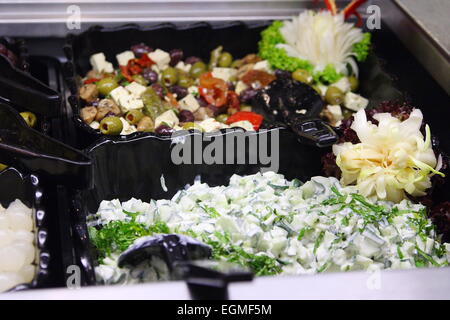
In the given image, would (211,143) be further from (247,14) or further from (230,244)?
(247,14)

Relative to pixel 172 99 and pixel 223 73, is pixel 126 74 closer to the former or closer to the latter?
pixel 172 99

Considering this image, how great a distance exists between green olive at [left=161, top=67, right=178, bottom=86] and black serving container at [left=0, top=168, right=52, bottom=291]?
3.53 ft

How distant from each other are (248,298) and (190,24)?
1.75 m

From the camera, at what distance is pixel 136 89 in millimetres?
2467

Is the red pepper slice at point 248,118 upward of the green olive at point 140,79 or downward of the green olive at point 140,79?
downward

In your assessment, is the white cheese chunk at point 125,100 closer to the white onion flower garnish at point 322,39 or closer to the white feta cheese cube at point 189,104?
the white feta cheese cube at point 189,104

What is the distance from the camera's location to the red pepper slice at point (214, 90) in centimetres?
255

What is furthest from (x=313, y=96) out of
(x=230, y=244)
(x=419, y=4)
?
(x=230, y=244)

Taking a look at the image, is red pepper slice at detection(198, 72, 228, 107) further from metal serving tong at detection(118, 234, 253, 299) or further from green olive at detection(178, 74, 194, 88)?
metal serving tong at detection(118, 234, 253, 299)

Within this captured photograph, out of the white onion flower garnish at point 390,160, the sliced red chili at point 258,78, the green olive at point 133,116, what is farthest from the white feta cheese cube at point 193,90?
the white onion flower garnish at point 390,160

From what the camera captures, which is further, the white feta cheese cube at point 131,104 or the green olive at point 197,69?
the green olive at point 197,69

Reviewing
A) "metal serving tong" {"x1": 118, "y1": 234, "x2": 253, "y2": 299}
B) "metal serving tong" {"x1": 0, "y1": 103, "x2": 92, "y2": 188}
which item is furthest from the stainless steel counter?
"metal serving tong" {"x1": 0, "y1": 103, "x2": 92, "y2": 188}

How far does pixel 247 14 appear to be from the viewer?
9.08ft

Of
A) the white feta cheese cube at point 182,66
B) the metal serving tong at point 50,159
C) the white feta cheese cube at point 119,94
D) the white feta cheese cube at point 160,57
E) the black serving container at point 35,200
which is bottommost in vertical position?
the black serving container at point 35,200
